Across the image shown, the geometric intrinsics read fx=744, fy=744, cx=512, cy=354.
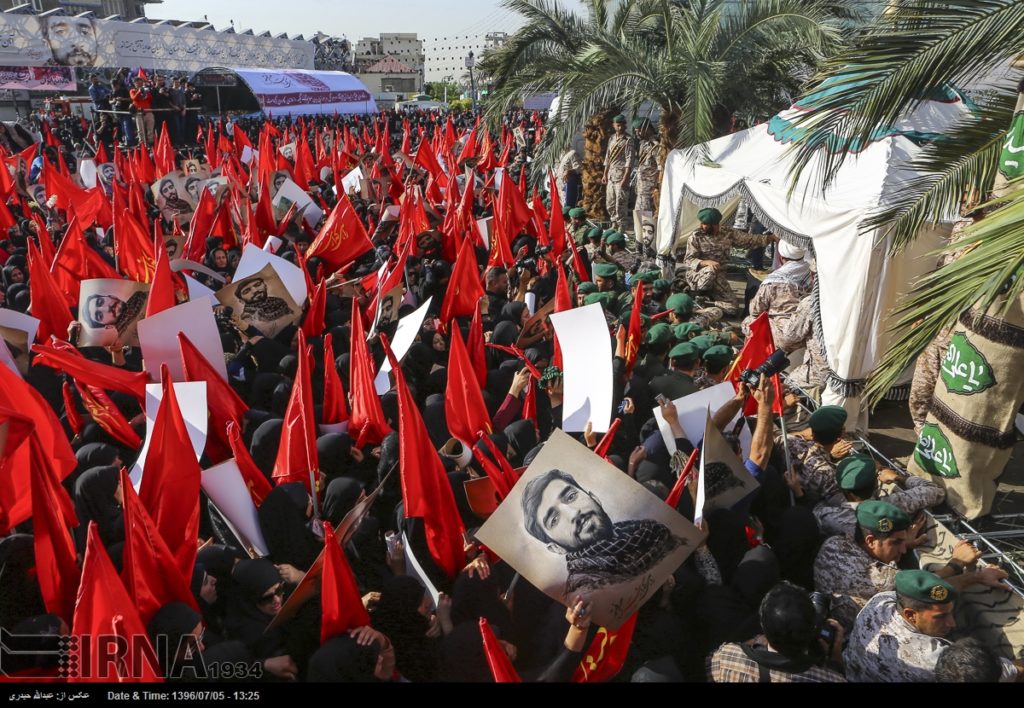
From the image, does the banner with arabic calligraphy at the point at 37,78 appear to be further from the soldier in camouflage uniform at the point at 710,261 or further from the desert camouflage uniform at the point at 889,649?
the desert camouflage uniform at the point at 889,649

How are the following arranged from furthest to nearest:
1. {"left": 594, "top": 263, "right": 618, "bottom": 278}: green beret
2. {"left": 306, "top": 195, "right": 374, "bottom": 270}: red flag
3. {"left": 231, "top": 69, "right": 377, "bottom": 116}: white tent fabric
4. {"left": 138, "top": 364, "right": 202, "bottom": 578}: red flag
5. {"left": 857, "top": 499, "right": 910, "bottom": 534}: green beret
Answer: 1. {"left": 231, "top": 69, "right": 377, "bottom": 116}: white tent fabric
2. {"left": 306, "top": 195, "right": 374, "bottom": 270}: red flag
3. {"left": 594, "top": 263, "right": 618, "bottom": 278}: green beret
4. {"left": 138, "top": 364, "right": 202, "bottom": 578}: red flag
5. {"left": 857, "top": 499, "right": 910, "bottom": 534}: green beret

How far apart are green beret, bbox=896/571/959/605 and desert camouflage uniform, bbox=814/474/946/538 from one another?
815 mm

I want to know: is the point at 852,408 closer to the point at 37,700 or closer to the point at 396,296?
the point at 396,296

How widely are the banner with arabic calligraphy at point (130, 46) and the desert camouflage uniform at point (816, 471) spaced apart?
120 feet

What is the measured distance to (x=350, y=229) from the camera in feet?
27.1

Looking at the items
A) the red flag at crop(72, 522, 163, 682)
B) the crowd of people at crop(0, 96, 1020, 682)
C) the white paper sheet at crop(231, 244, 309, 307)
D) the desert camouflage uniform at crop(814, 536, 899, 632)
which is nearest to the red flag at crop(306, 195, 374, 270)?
the crowd of people at crop(0, 96, 1020, 682)

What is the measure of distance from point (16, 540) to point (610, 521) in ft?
8.55

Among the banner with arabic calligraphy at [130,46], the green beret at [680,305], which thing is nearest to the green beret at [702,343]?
the green beret at [680,305]

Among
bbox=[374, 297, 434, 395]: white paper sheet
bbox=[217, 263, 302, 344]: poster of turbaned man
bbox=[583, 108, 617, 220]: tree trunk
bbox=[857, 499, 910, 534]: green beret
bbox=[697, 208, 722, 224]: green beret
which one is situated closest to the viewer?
bbox=[857, 499, 910, 534]: green beret

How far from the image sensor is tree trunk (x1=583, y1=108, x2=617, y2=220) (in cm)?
1459

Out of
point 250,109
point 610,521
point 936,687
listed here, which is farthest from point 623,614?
point 250,109

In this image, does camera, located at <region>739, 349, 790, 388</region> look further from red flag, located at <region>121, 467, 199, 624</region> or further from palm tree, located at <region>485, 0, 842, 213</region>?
palm tree, located at <region>485, 0, 842, 213</region>

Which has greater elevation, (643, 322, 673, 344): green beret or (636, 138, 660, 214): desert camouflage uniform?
(636, 138, 660, 214): desert camouflage uniform

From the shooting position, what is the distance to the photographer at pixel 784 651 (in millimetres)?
2451
